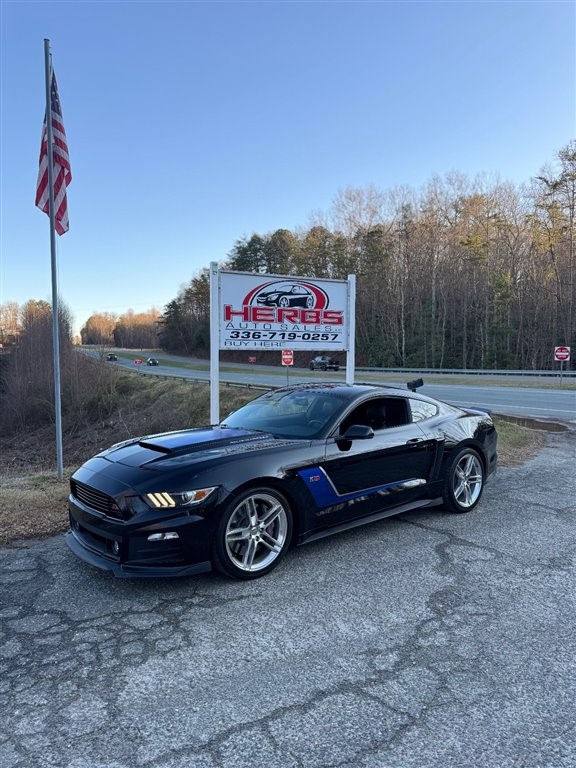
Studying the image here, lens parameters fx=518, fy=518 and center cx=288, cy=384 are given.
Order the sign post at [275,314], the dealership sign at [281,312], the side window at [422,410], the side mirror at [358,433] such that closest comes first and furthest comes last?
the side mirror at [358,433], the side window at [422,410], the sign post at [275,314], the dealership sign at [281,312]

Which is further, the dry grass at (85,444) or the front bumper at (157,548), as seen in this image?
the dry grass at (85,444)

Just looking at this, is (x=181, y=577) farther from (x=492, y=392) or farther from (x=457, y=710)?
(x=492, y=392)

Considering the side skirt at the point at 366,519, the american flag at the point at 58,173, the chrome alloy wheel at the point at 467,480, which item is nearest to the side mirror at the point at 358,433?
the side skirt at the point at 366,519

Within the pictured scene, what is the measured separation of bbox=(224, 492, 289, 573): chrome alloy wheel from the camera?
12.2 ft

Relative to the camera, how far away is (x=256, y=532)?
381cm

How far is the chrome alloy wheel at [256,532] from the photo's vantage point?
3723 millimetres

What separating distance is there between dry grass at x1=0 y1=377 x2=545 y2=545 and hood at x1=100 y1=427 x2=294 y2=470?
1304mm

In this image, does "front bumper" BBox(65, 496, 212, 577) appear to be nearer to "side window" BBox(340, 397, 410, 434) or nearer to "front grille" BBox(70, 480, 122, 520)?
"front grille" BBox(70, 480, 122, 520)

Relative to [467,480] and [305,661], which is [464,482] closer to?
[467,480]

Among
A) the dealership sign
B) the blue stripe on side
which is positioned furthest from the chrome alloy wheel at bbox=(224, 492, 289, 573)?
the dealership sign

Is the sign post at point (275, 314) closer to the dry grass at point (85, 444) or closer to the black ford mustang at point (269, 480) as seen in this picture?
the dry grass at point (85, 444)

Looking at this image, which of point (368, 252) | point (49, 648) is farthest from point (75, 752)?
point (368, 252)

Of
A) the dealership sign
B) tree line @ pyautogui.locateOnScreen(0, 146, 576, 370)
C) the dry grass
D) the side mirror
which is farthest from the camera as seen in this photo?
tree line @ pyautogui.locateOnScreen(0, 146, 576, 370)

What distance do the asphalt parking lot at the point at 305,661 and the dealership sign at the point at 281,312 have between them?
187 inches
